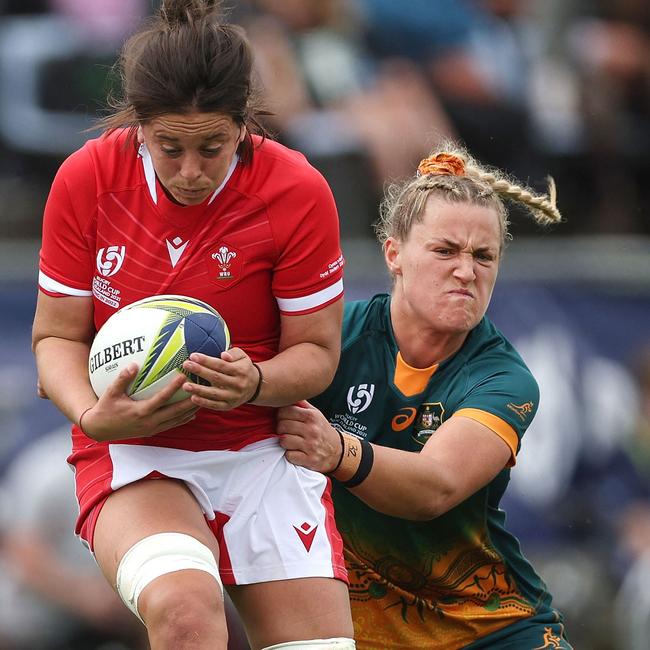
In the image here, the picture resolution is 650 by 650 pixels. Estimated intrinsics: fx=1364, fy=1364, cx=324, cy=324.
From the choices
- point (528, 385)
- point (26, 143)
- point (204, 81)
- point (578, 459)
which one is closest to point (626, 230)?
point (578, 459)

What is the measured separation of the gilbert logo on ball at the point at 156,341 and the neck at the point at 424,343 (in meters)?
1.05

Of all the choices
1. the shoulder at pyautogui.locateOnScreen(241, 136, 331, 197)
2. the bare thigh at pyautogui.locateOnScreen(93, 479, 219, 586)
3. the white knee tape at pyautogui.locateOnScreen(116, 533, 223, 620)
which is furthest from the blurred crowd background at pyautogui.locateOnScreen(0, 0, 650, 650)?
the white knee tape at pyautogui.locateOnScreen(116, 533, 223, 620)

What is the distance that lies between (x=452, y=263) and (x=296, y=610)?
1312mm

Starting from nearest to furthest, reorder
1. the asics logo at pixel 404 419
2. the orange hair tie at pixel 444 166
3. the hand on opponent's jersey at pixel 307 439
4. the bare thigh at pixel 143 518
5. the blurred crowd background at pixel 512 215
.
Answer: the bare thigh at pixel 143 518, the hand on opponent's jersey at pixel 307 439, the asics logo at pixel 404 419, the orange hair tie at pixel 444 166, the blurred crowd background at pixel 512 215

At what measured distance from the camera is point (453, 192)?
4711 mm

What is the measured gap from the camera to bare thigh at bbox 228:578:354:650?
402cm

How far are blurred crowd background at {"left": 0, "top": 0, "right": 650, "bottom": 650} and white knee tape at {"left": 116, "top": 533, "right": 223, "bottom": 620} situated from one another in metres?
4.13

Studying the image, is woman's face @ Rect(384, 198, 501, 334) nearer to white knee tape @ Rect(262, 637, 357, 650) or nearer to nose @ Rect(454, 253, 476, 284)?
nose @ Rect(454, 253, 476, 284)

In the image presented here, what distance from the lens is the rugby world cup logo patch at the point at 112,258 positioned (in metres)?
4.07

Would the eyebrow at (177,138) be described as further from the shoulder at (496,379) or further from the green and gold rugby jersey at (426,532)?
the shoulder at (496,379)

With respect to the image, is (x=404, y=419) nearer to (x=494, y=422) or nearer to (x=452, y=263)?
(x=494, y=422)

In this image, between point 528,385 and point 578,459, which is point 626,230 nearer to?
point 578,459

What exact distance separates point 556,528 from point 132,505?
4846mm

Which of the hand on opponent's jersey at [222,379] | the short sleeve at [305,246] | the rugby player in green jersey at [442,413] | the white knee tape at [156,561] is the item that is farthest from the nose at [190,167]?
the rugby player in green jersey at [442,413]
